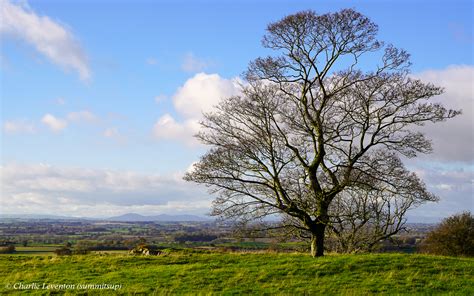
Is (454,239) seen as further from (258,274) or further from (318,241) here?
(258,274)

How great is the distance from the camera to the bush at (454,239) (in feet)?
140

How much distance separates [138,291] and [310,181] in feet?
35.2

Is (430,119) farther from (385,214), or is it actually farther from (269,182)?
(385,214)

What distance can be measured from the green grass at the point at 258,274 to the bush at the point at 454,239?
2141cm

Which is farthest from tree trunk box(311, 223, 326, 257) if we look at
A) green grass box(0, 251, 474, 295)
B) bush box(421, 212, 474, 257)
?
bush box(421, 212, 474, 257)

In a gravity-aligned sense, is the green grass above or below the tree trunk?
below

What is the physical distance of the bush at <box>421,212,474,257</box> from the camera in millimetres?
42781

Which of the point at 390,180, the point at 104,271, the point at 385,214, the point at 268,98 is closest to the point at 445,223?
the point at 385,214

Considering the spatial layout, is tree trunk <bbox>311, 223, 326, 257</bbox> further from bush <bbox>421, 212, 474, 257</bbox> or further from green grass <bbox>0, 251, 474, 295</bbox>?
bush <bbox>421, 212, 474, 257</bbox>

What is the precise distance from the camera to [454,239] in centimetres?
4350

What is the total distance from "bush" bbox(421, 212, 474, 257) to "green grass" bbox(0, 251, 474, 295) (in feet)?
70.2

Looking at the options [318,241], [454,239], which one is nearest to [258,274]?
[318,241]

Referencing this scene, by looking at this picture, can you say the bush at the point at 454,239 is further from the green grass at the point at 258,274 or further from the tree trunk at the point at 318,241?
the tree trunk at the point at 318,241

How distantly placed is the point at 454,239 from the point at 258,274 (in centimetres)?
3047
